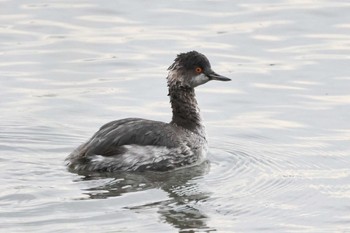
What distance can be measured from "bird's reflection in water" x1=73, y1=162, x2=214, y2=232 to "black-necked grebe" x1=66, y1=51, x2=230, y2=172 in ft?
0.33

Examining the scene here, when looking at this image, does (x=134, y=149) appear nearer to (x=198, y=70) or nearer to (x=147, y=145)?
(x=147, y=145)

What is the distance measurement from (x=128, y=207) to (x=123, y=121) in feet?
6.00

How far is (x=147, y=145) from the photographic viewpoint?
12117mm

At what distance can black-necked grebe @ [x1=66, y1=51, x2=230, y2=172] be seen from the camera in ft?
39.2

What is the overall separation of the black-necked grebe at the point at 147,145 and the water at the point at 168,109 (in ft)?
0.61

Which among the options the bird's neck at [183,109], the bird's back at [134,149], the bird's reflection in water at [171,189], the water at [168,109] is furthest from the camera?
the bird's neck at [183,109]

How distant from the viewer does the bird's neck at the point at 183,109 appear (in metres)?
13.0

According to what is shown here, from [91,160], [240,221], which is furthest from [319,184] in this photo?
[91,160]

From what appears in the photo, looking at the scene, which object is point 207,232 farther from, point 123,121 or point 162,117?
point 162,117

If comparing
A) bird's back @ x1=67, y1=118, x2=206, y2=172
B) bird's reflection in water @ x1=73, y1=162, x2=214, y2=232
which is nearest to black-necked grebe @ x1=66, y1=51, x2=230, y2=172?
bird's back @ x1=67, y1=118, x2=206, y2=172

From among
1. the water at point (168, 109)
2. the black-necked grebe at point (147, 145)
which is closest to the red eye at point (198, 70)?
the black-necked grebe at point (147, 145)

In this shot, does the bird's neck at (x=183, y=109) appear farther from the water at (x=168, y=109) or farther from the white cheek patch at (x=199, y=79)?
the water at (x=168, y=109)

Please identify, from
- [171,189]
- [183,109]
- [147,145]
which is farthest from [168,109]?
[171,189]

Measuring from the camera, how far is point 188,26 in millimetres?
17719
